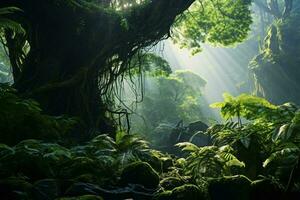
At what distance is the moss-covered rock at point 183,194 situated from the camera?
178 inches

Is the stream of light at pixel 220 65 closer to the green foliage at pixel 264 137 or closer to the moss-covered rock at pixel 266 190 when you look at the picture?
the green foliage at pixel 264 137

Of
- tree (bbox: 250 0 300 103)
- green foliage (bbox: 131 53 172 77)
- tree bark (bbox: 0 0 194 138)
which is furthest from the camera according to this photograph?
tree (bbox: 250 0 300 103)

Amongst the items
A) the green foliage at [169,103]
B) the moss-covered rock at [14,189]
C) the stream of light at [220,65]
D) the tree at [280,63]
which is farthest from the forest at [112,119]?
the stream of light at [220,65]

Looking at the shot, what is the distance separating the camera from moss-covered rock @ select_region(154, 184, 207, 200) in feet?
14.8

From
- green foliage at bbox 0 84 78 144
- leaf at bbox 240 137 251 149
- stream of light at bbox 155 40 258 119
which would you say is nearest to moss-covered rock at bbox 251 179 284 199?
leaf at bbox 240 137 251 149

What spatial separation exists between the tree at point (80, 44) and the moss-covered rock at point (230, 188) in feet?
14.2

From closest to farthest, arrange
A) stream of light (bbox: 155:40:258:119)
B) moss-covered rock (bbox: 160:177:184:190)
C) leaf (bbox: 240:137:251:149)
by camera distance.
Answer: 1. moss-covered rock (bbox: 160:177:184:190)
2. leaf (bbox: 240:137:251:149)
3. stream of light (bbox: 155:40:258:119)

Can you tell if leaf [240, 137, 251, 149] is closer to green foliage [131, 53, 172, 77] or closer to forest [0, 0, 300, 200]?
forest [0, 0, 300, 200]

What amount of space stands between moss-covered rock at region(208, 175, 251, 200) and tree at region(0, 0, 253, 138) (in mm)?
4324

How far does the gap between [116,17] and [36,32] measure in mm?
1839

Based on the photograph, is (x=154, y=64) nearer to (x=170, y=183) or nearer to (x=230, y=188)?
(x=170, y=183)

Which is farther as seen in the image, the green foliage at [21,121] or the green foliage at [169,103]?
the green foliage at [169,103]

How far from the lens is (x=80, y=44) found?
29.5 feet

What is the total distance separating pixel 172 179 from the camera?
5.12m
